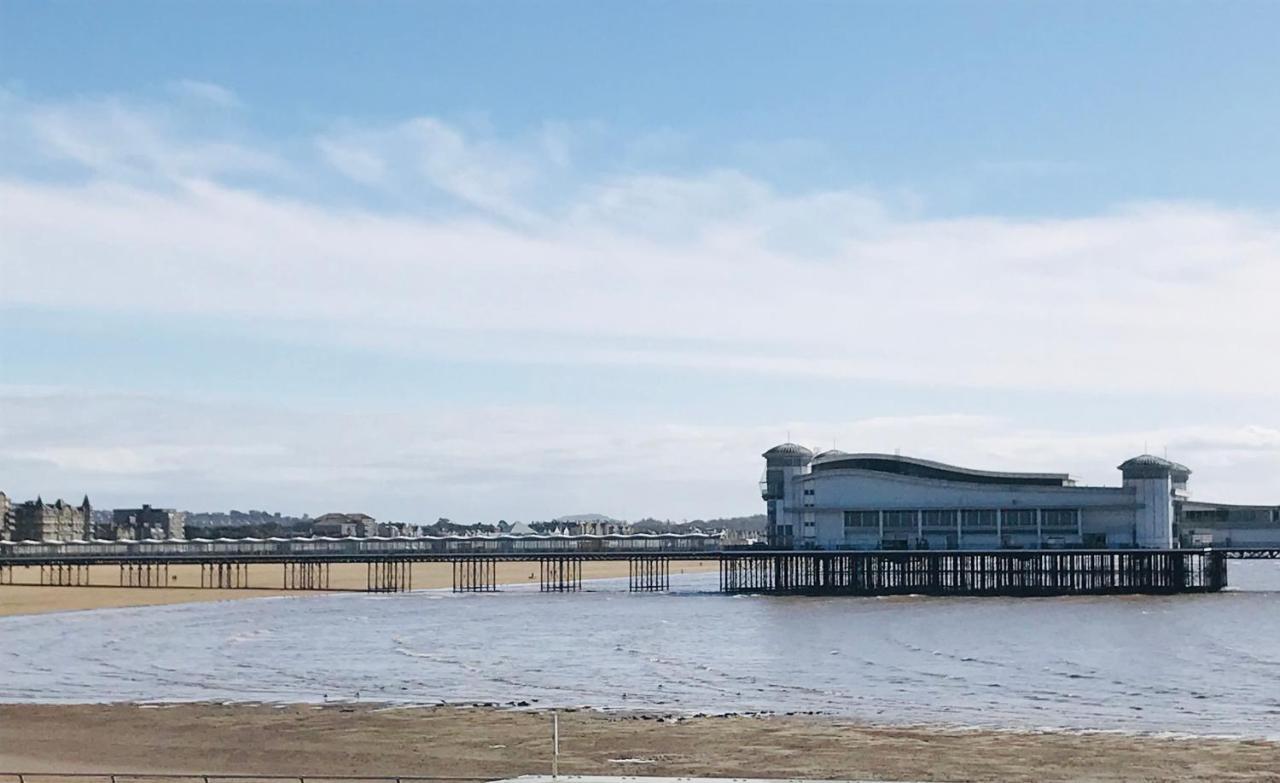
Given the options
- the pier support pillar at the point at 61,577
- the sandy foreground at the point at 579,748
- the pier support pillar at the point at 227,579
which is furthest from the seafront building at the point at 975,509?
the sandy foreground at the point at 579,748

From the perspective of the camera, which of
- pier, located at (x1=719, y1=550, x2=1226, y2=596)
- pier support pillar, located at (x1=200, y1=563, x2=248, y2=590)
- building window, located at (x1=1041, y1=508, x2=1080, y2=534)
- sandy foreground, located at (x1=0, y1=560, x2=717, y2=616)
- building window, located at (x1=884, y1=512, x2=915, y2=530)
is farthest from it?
pier support pillar, located at (x1=200, y1=563, x2=248, y2=590)

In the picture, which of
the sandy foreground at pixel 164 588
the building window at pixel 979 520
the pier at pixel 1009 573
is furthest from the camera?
the building window at pixel 979 520

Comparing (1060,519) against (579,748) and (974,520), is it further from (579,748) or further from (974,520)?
(579,748)

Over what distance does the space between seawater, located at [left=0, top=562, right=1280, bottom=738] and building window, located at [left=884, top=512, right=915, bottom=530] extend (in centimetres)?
957

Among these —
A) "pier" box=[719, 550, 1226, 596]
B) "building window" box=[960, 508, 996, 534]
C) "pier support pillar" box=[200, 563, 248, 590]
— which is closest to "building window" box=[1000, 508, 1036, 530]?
"building window" box=[960, 508, 996, 534]

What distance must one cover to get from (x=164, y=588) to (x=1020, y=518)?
65863mm

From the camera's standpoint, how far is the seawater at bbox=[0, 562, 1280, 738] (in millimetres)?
49250

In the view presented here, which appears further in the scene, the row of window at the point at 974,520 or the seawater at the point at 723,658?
the row of window at the point at 974,520

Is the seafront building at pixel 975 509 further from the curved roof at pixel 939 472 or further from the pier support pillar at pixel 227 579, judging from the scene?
the pier support pillar at pixel 227 579

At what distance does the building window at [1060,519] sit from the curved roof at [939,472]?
2.23m

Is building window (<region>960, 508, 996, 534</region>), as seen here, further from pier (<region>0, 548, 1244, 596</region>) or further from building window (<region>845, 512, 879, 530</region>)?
building window (<region>845, 512, 879, 530</region>)

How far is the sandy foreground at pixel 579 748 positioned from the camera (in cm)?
3538

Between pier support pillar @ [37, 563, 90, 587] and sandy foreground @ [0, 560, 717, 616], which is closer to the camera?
sandy foreground @ [0, 560, 717, 616]

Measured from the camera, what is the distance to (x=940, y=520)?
10812cm
